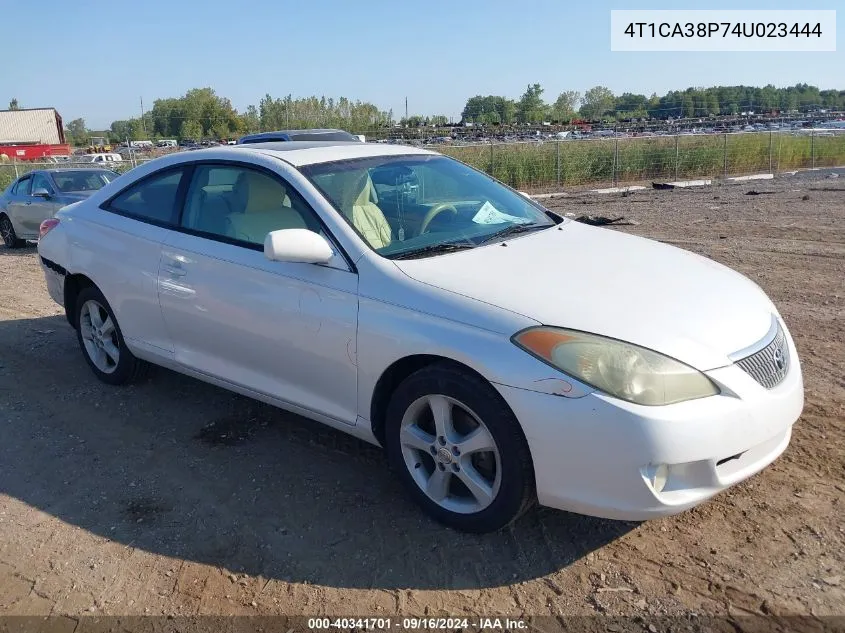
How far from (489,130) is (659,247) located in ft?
125

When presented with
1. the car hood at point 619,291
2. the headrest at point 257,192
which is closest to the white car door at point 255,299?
the headrest at point 257,192

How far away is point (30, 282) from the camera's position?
9.39 meters

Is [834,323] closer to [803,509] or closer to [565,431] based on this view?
[803,509]

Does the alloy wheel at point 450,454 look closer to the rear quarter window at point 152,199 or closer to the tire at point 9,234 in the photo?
the rear quarter window at point 152,199

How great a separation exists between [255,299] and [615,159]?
2120cm

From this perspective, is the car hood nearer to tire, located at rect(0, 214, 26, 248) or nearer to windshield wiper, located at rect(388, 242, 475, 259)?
windshield wiper, located at rect(388, 242, 475, 259)

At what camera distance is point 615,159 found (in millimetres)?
23109

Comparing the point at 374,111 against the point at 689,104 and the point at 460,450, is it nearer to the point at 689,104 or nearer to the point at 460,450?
the point at 689,104

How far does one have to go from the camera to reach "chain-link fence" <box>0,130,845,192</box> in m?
23.2

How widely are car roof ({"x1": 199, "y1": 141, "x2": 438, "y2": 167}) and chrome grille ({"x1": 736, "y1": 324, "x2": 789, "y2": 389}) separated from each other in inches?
94.7

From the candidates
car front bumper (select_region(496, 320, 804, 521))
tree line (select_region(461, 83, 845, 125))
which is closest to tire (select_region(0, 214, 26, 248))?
car front bumper (select_region(496, 320, 804, 521))

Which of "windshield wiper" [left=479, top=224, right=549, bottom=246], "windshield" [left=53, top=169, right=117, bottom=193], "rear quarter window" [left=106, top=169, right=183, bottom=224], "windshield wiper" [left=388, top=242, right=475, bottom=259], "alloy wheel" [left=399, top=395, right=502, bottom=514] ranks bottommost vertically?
"alloy wheel" [left=399, top=395, right=502, bottom=514]

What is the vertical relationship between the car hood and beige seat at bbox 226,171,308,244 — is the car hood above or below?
below

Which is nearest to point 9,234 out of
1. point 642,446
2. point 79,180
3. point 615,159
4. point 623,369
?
point 79,180
